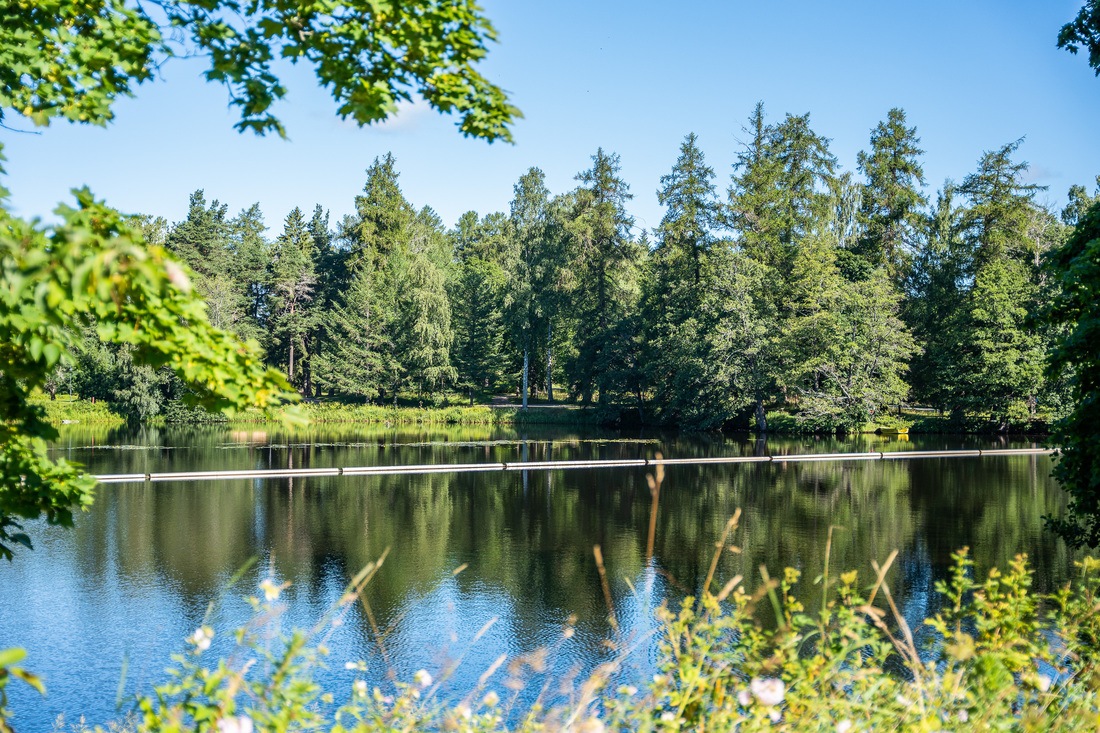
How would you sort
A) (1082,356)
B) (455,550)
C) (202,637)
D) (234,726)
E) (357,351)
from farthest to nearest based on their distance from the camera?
(357,351), (455,550), (1082,356), (202,637), (234,726)

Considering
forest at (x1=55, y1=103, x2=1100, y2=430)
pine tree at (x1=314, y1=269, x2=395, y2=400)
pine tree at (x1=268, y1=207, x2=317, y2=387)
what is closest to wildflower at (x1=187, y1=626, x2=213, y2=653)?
forest at (x1=55, y1=103, x2=1100, y2=430)

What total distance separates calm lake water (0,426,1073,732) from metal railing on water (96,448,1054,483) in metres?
0.94

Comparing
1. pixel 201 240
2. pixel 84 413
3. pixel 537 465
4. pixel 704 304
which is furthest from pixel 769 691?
pixel 201 240

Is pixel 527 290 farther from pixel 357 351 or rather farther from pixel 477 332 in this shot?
pixel 357 351

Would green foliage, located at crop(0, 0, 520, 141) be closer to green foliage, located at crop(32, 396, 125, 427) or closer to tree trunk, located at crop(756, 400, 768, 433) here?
tree trunk, located at crop(756, 400, 768, 433)

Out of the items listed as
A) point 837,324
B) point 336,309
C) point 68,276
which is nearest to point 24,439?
point 68,276

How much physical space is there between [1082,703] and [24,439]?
5336 mm

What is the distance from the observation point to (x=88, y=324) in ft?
14.1

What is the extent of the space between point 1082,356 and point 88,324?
834 cm

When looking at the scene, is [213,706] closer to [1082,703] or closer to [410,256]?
[1082,703]

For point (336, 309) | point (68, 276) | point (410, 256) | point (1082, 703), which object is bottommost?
point (1082, 703)

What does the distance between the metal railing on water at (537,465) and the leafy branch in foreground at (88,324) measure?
774 inches

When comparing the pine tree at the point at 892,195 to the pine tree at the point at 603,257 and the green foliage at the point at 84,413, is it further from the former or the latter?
the green foliage at the point at 84,413

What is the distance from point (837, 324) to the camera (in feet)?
129
